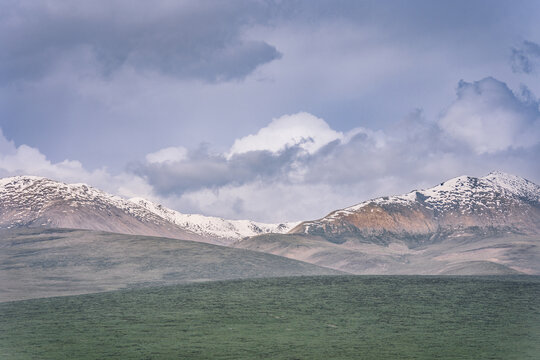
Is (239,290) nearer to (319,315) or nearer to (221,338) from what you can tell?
(319,315)

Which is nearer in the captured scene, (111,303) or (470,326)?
(470,326)

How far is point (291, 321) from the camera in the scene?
12756 centimetres

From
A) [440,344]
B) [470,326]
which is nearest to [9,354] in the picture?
[440,344]

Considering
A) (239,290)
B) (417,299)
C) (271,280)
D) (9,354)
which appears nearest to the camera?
(9,354)

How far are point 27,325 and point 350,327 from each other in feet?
207

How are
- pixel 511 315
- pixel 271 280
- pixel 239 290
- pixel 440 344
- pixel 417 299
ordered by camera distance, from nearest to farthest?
pixel 440 344, pixel 511 315, pixel 417 299, pixel 239 290, pixel 271 280

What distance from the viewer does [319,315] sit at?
134 meters

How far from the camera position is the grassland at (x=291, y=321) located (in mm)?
99000

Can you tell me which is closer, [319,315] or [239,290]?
[319,315]

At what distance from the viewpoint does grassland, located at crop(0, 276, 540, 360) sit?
9900 centimetres

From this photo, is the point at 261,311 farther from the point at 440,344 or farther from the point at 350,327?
the point at 440,344

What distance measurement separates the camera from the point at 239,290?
550ft

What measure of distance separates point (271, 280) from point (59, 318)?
2658 inches

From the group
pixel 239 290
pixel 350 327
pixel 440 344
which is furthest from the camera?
pixel 239 290
